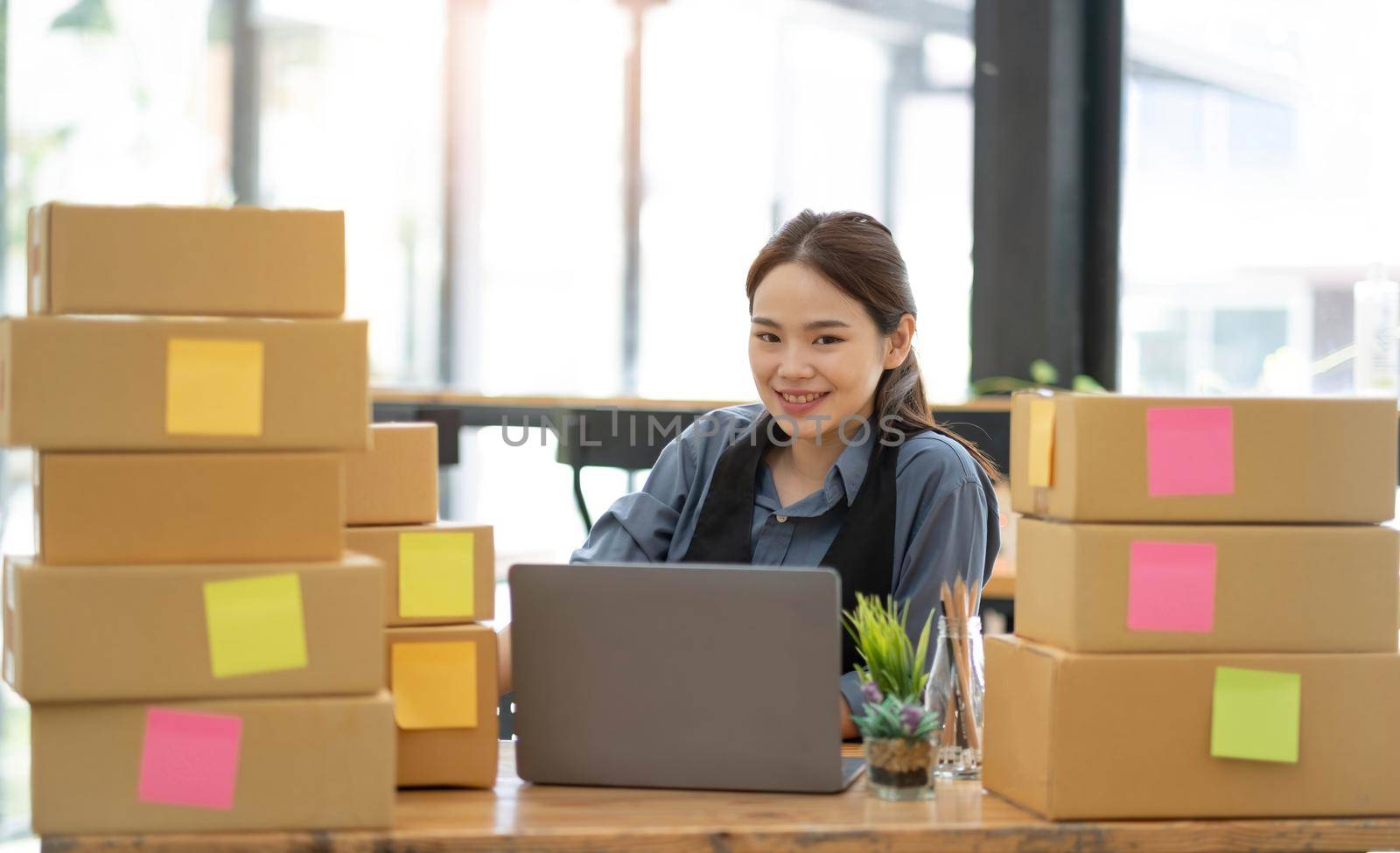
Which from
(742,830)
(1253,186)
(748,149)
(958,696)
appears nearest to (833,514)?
(958,696)

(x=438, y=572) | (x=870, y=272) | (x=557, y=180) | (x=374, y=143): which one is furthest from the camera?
(x=557, y=180)

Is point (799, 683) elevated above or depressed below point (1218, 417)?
below

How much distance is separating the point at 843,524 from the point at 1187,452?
2.12 feet

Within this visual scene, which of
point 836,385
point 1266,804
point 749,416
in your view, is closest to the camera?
point 1266,804

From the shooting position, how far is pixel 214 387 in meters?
1.22

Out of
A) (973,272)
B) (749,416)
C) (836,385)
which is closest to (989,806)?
(836,385)

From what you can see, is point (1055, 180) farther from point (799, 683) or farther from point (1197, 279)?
point (799, 683)

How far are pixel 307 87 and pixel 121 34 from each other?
0.61 meters

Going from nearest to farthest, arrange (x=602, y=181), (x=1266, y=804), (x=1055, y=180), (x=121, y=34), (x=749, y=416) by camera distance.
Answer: (x=1266, y=804)
(x=749, y=416)
(x=1055, y=180)
(x=121, y=34)
(x=602, y=181)

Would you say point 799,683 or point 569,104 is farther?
point 569,104

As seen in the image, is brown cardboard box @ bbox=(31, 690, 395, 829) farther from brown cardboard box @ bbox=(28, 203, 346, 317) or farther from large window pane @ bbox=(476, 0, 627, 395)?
large window pane @ bbox=(476, 0, 627, 395)

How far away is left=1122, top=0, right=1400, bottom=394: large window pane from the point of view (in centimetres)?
354

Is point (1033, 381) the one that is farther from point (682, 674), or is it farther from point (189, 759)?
point (189, 759)

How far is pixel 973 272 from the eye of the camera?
373 centimetres
